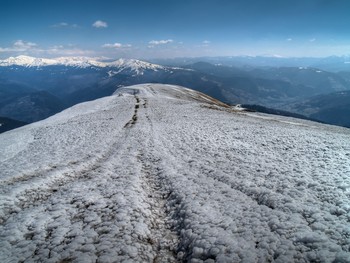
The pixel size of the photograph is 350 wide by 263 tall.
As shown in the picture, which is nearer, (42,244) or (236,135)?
(42,244)

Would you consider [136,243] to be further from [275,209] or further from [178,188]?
[275,209]

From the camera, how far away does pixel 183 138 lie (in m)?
24.7

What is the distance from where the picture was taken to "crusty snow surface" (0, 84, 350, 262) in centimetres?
877

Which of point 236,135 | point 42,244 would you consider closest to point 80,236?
point 42,244

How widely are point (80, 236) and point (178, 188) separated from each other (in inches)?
231

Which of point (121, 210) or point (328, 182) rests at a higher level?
point (328, 182)

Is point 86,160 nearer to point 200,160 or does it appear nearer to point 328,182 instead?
point 200,160

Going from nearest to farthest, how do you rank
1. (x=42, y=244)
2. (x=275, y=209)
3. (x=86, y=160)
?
(x=42, y=244)
(x=275, y=209)
(x=86, y=160)

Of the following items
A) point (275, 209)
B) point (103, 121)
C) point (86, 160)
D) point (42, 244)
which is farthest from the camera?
point (103, 121)

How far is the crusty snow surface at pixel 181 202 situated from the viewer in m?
8.77

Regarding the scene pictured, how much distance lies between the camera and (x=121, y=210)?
1152 cm

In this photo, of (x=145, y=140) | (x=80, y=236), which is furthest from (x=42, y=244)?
(x=145, y=140)

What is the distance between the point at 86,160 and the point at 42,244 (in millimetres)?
10441

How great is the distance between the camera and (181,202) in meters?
12.3
